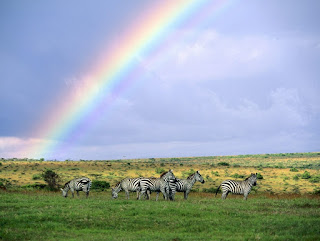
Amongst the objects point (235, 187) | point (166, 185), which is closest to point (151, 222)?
point (166, 185)

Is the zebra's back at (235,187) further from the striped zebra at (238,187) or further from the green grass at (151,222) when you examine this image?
the green grass at (151,222)

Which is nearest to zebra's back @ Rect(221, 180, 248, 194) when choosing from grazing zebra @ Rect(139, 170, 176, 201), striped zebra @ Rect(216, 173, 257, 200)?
striped zebra @ Rect(216, 173, 257, 200)

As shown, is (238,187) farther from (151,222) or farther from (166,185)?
(151,222)

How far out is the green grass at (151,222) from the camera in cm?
1747

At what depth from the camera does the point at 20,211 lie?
2248cm

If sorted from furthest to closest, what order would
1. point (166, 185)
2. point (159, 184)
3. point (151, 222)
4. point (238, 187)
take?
point (238, 187), point (159, 184), point (166, 185), point (151, 222)

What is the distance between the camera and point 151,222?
66.7ft

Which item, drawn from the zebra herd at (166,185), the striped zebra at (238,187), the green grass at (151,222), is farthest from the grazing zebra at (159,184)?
the green grass at (151,222)

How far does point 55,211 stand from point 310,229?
13.8 m

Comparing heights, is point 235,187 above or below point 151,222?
above

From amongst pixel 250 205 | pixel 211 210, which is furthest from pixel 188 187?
pixel 211 210

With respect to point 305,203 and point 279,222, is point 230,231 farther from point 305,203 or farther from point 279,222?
point 305,203

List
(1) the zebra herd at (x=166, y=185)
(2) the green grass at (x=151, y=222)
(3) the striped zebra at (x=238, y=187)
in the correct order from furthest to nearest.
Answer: (3) the striped zebra at (x=238, y=187)
(1) the zebra herd at (x=166, y=185)
(2) the green grass at (x=151, y=222)

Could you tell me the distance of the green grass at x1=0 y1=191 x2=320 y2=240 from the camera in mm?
17469
